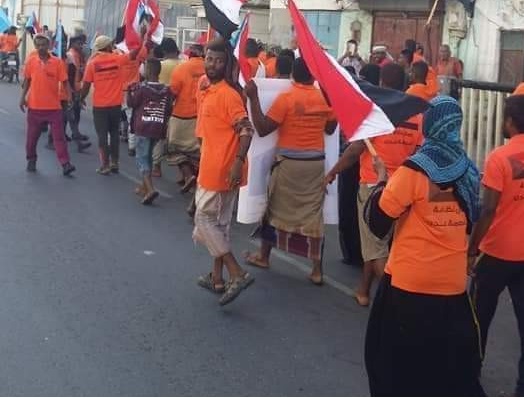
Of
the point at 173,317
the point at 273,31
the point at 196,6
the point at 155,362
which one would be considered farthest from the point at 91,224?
the point at 196,6

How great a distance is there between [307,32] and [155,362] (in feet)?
7.10

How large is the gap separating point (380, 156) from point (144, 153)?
14.3 ft

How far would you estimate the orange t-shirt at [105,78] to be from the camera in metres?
11.3

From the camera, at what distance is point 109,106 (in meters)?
11.4

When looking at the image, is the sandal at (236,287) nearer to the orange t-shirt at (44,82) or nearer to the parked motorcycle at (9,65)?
the orange t-shirt at (44,82)

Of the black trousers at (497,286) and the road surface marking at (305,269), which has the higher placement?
the black trousers at (497,286)

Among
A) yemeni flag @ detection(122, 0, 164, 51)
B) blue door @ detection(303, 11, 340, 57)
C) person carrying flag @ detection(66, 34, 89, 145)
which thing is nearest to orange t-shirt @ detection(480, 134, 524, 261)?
yemeni flag @ detection(122, 0, 164, 51)

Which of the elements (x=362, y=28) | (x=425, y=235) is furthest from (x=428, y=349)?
(x=362, y=28)

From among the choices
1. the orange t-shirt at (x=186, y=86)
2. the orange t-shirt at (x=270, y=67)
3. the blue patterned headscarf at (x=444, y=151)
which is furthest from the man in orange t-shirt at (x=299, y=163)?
the orange t-shirt at (x=270, y=67)

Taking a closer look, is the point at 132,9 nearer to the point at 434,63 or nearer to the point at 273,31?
the point at 434,63

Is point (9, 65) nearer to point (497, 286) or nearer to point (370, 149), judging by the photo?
point (497, 286)

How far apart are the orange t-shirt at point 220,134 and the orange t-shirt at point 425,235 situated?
2303 mm

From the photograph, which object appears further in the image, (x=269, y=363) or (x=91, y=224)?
(x=91, y=224)

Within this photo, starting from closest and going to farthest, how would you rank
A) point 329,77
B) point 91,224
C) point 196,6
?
point 329,77 → point 91,224 → point 196,6
